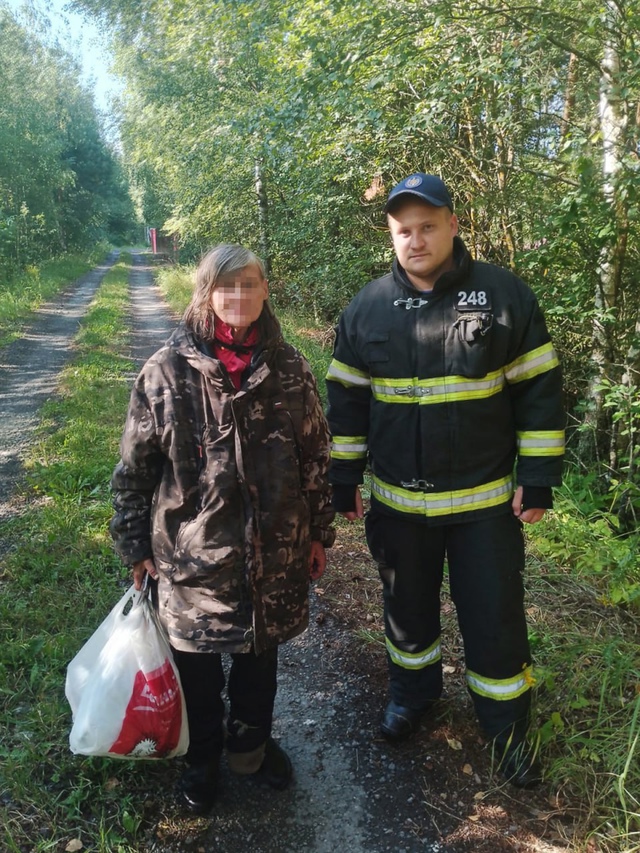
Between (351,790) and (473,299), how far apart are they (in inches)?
75.4

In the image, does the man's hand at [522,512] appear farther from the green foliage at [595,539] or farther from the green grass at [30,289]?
the green grass at [30,289]

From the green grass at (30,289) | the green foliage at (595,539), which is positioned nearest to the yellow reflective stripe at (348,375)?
the green foliage at (595,539)

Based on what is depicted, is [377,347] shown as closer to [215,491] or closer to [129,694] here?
[215,491]

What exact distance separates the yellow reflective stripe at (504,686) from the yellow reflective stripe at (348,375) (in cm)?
123

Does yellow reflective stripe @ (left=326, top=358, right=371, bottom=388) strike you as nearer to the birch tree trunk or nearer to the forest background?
the forest background

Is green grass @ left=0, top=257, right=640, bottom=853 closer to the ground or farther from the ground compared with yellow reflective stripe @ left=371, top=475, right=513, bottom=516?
closer to the ground

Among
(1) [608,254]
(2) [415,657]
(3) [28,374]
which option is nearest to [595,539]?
→ (1) [608,254]

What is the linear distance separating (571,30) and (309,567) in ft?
12.6

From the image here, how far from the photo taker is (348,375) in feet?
7.94

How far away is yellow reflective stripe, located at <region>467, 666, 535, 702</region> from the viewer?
2.35 meters

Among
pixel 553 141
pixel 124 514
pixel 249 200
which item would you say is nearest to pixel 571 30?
pixel 553 141

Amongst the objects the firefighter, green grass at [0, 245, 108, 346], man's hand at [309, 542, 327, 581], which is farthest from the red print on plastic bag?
green grass at [0, 245, 108, 346]

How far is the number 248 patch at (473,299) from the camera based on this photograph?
2144mm

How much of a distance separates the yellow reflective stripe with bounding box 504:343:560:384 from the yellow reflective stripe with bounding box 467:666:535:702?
115cm
